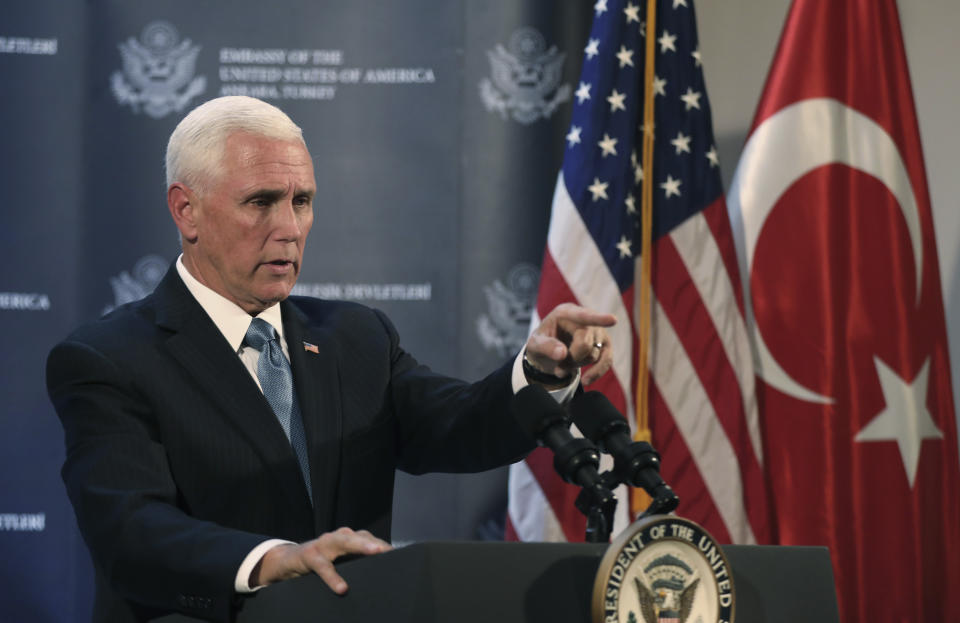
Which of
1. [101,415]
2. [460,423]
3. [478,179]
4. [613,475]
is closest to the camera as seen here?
[613,475]

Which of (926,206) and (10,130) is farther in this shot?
(10,130)

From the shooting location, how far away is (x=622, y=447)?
1.22 metres

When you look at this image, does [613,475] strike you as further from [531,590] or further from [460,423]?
[460,423]

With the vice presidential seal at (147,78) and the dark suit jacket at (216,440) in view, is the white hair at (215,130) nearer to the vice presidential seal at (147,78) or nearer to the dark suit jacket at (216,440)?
the dark suit jacket at (216,440)

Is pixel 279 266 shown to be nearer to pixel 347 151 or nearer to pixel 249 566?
pixel 249 566

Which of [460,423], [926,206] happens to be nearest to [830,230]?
[926,206]

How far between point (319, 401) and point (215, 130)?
472 mm

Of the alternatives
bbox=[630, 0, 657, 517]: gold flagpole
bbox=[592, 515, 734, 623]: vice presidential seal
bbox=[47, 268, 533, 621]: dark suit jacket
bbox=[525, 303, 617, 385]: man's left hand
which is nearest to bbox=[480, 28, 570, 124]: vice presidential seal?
bbox=[630, 0, 657, 517]: gold flagpole

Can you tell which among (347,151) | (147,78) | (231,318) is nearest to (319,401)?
(231,318)

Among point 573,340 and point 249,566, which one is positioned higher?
point 573,340

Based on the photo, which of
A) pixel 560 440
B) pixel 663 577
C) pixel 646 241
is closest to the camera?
pixel 663 577

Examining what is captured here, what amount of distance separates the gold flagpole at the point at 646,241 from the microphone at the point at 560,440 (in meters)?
1.83

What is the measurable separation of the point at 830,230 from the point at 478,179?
3.62 feet

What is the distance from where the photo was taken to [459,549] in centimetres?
109
